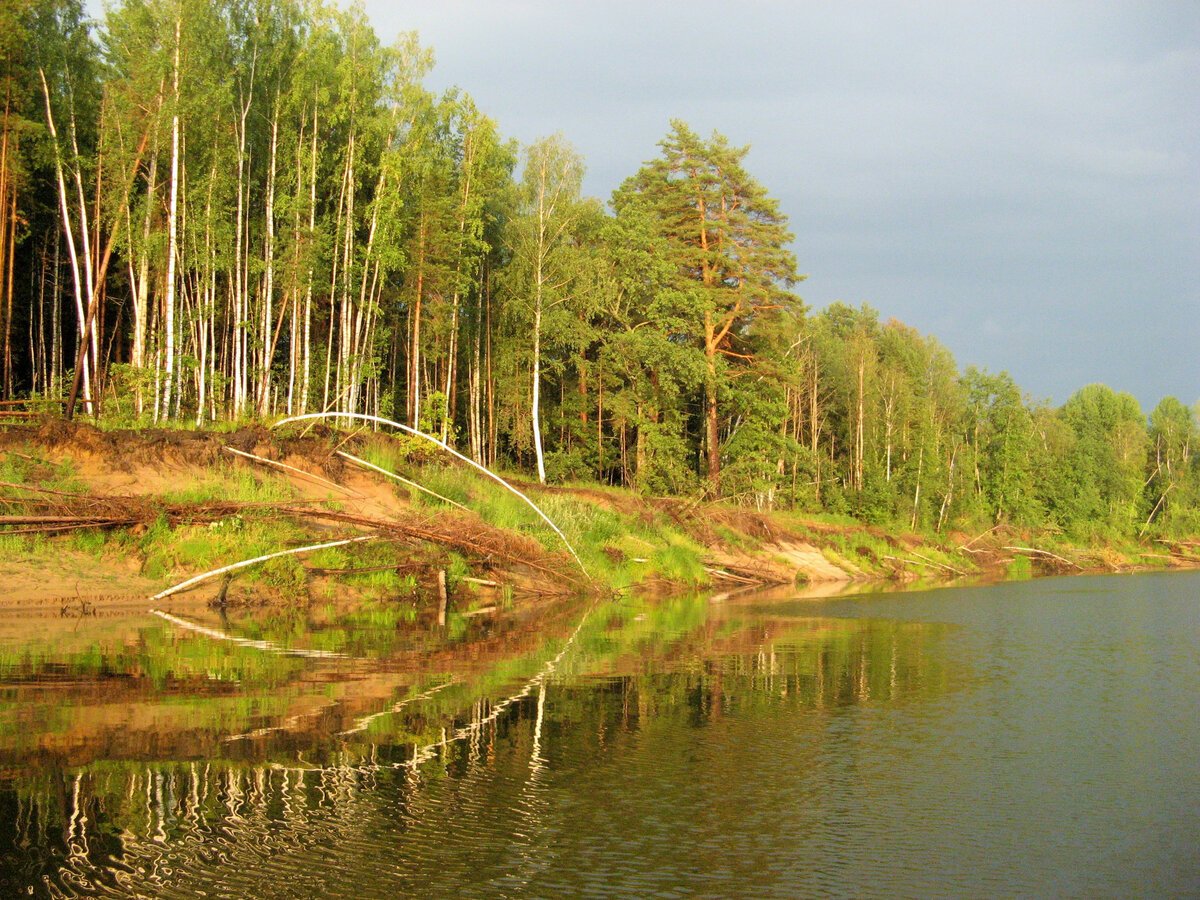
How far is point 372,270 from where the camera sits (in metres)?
39.4

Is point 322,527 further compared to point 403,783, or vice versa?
point 322,527

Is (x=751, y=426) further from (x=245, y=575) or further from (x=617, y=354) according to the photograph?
(x=245, y=575)

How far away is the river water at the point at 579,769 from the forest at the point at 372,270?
1509 cm

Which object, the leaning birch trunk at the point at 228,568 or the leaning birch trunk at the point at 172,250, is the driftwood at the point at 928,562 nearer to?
the leaning birch trunk at the point at 172,250

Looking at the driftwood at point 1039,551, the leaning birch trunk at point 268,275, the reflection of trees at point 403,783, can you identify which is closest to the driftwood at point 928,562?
the driftwood at point 1039,551

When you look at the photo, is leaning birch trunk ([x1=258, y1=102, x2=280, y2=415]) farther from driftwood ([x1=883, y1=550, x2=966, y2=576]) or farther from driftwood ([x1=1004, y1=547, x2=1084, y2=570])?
driftwood ([x1=1004, y1=547, x2=1084, y2=570])

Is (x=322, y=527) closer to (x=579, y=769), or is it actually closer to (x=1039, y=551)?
(x=579, y=769)

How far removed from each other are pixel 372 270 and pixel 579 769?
108ft

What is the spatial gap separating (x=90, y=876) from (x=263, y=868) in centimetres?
95

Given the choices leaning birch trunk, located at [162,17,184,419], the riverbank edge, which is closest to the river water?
the riverbank edge

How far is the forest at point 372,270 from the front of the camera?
31.2 metres

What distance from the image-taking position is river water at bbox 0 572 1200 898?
6418 mm

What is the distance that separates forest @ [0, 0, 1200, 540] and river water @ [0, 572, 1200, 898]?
15092 millimetres

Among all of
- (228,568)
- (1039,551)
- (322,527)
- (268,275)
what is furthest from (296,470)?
(1039,551)
